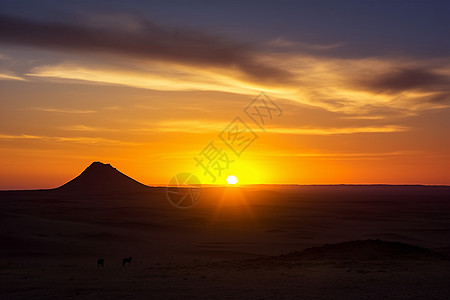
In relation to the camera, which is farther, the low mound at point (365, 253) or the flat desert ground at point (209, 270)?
the low mound at point (365, 253)

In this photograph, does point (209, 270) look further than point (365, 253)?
No

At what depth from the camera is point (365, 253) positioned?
28.4 meters

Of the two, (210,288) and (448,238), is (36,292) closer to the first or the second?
(210,288)

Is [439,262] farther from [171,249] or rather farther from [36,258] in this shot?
[36,258]

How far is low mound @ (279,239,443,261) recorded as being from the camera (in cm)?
2773

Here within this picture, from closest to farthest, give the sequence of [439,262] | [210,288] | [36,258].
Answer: [210,288], [439,262], [36,258]

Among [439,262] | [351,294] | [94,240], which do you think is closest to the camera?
[351,294]

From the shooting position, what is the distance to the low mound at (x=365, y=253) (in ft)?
91.0

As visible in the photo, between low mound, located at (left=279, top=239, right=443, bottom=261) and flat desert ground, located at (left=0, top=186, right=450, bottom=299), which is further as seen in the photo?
low mound, located at (left=279, top=239, right=443, bottom=261)

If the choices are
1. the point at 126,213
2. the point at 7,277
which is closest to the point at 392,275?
the point at 7,277

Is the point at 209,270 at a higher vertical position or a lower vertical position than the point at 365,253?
lower

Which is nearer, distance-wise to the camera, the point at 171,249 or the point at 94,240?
the point at 171,249

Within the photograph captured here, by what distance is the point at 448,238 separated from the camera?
5528cm

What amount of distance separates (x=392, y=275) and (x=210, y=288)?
8.36 meters
